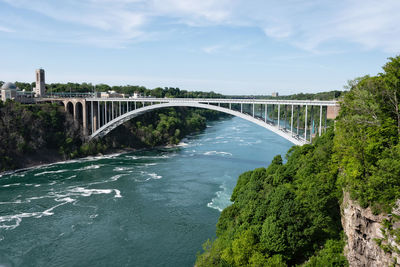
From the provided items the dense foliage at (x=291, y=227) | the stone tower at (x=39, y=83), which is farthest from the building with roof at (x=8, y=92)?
the dense foliage at (x=291, y=227)

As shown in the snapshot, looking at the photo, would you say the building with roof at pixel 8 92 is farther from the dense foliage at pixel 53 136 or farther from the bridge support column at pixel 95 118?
the bridge support column at pixel 95 118

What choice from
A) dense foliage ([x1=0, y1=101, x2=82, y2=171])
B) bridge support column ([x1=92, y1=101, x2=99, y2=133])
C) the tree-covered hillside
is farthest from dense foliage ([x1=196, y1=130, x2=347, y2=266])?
bridge support column ([x1=92, y1=101, x2=99, y2=133])

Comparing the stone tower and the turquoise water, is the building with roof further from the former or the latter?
the turquoise water

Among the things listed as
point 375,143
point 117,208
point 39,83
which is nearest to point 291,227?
point 375,143

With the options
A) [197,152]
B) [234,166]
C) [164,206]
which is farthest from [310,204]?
[197,152]

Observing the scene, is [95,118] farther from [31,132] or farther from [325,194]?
[325,194]

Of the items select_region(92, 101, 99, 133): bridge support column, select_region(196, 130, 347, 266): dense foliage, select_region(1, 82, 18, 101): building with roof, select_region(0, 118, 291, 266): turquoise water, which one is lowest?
select_region(0, 118, 291, 266): turquoise water
